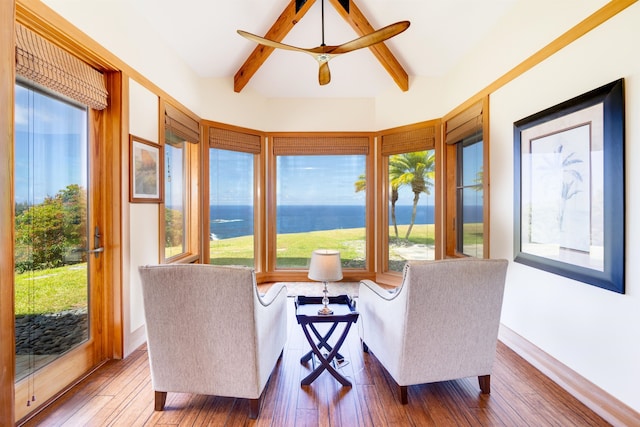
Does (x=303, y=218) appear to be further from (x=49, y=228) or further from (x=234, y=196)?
(x=49, y=228)

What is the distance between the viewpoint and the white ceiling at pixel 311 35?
295 centimetres

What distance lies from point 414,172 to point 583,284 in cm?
276

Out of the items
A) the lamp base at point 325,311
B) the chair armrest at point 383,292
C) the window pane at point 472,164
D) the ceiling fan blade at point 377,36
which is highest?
the ceiling fan blade at point 377,36

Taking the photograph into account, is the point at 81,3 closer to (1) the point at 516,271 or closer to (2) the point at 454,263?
(2) the point at 454,263

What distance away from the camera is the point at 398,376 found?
193 cm

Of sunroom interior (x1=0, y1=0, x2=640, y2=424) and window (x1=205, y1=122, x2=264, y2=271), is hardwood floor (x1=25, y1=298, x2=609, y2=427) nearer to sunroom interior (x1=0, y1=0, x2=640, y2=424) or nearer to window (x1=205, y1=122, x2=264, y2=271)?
sunroom interior (x1=0, y1=0, x2=640, y2=424)

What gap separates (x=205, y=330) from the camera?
1752 mm

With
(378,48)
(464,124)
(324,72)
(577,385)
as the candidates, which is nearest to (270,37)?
(324,72)

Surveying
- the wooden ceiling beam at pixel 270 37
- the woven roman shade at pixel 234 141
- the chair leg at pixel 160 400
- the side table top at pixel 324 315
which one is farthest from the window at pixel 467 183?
the chair leg at pixel 160 400

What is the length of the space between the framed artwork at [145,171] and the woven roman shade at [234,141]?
1.18m

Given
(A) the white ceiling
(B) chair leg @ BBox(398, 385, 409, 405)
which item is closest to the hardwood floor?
(B) chair leg @ BBox(398, 385, 409, 405)

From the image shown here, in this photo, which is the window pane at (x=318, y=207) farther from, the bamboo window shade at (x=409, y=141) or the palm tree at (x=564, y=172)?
the palm tree at (x=564, y=172)

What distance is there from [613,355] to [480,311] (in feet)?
2.59

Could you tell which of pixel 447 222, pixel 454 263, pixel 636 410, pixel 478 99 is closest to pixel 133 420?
pixel 454 263
